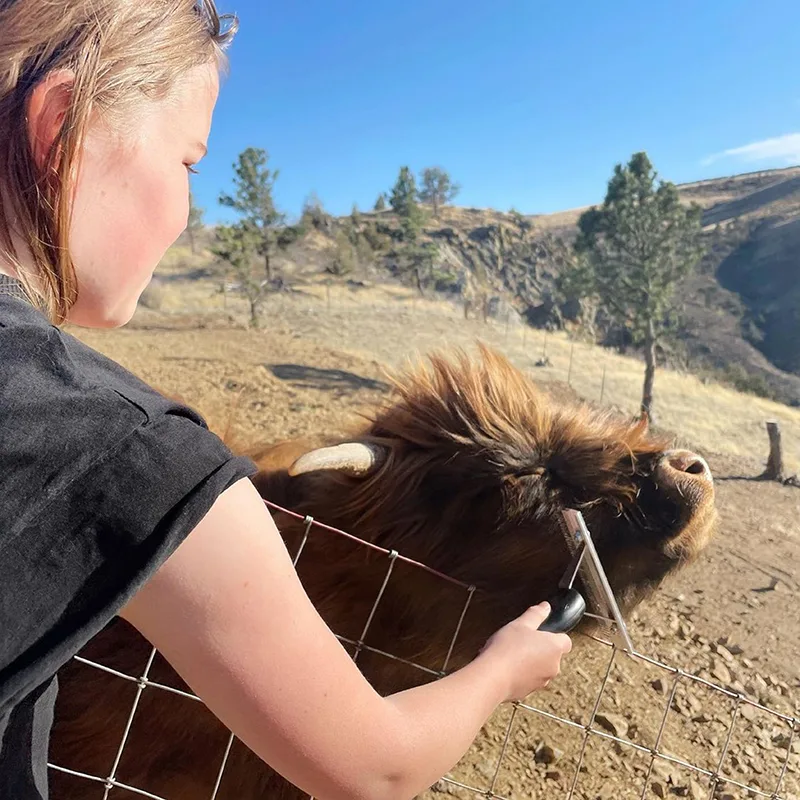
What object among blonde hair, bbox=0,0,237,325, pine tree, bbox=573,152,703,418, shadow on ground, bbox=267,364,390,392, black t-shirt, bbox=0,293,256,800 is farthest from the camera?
pine tree, bbox=573,152,703,418

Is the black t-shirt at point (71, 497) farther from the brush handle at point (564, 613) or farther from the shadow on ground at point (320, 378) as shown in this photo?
the shadow on ground at point (320, 378)

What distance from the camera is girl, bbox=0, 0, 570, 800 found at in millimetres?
831

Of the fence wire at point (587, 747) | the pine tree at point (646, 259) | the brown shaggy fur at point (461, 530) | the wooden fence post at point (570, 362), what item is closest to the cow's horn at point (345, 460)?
the brown shaggy fur at point (461, 530)

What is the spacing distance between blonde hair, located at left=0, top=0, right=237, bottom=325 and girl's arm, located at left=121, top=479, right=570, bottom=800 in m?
0.53

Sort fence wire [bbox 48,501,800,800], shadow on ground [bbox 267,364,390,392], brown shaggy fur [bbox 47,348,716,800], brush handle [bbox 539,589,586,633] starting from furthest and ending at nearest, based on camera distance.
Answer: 1. shadow on ground [bbox 267,364,390,392]
2. brown shaggy fur [bbox 47,348,716,800]
3. fence wire [bbox 48,501,800,800]
4. brush handle [bbox 539,589,586,633]

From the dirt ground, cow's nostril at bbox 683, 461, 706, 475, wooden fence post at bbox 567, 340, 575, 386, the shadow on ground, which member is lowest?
wooden fence post at bbox 567, 340, 575, 386

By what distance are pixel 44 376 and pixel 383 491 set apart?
1.46 meters

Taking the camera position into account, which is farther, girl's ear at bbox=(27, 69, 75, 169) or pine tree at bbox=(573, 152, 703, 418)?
pine tree at bbox=(573, 152, 703, 418)

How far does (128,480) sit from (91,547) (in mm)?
99

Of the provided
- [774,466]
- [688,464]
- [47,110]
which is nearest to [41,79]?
[47,110]

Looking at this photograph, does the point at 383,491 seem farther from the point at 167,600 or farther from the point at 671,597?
the point at 671,597

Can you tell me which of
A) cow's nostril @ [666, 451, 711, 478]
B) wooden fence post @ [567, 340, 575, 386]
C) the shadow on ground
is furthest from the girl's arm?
wooden fence post @ [567, 340, 575, 386]

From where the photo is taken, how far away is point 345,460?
2.01 meters

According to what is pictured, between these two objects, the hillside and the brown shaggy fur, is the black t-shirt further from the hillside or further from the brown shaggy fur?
the hillside
